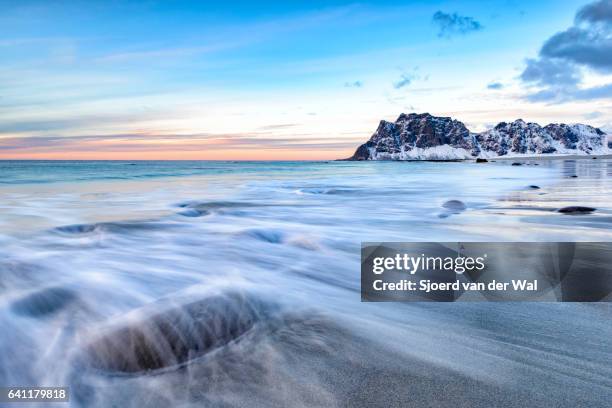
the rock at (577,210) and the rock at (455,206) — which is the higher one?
the rock at (577,210)

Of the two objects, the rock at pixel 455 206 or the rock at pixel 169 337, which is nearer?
the rock at pixel 169 337

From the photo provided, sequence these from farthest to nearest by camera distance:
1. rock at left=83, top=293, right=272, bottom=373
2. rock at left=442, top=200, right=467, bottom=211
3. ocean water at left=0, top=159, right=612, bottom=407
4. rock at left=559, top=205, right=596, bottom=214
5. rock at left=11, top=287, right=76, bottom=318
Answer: rock at left=442, top=200, right=467, bottom=211 → rock at left=559, top=205, right=596, bottom=214 → rock at left=11, top=287, right=76, bottom=318 → rock at left=83, top=293, right=272, bottom=373 → ocean water at left=0, top=159, right=612, bottom=407

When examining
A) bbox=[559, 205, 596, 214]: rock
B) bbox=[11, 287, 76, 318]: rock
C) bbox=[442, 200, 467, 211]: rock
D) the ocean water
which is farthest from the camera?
bbox=[442, 200, 467, 211]: rock

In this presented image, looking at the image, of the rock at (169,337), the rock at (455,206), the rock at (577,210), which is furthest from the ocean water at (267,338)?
the rock at (455,206)

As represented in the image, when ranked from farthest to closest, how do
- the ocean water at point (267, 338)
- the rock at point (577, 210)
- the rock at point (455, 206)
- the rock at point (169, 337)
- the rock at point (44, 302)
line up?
the rock at point (455, 206) → the rock at point (577, 210) → the rock at point (44, 302) → the rock at point (169, 337) → the ocean water at point (267, 338)

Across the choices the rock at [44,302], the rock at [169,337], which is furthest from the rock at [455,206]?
the rock at [44,302]

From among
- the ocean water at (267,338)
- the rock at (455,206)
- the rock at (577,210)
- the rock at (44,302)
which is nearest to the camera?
the ocean water at (267,338)

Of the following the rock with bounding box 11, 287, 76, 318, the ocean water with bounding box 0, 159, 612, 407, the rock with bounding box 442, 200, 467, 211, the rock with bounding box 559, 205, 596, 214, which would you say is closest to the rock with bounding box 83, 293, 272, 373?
the ocean water with bounding box 0, 159, 612, 407

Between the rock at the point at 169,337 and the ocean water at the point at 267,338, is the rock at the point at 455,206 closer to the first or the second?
the ocean water at the point at 267,338

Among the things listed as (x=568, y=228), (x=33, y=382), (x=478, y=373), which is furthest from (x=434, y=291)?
(x=568, y=228)

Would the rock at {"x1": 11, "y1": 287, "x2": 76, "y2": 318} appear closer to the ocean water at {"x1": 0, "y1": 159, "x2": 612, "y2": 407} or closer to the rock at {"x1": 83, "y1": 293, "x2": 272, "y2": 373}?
the ocean water at {"x1": 0, "y1": 159, "x2": 612, "y2": 407}

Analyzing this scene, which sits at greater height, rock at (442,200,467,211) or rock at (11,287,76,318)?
rock at (11,287,76,318)

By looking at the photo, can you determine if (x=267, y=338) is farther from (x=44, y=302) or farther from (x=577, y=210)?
(x=577, y=210)

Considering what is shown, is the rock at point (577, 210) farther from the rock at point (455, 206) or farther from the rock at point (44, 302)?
the rock at point (44, 302)
